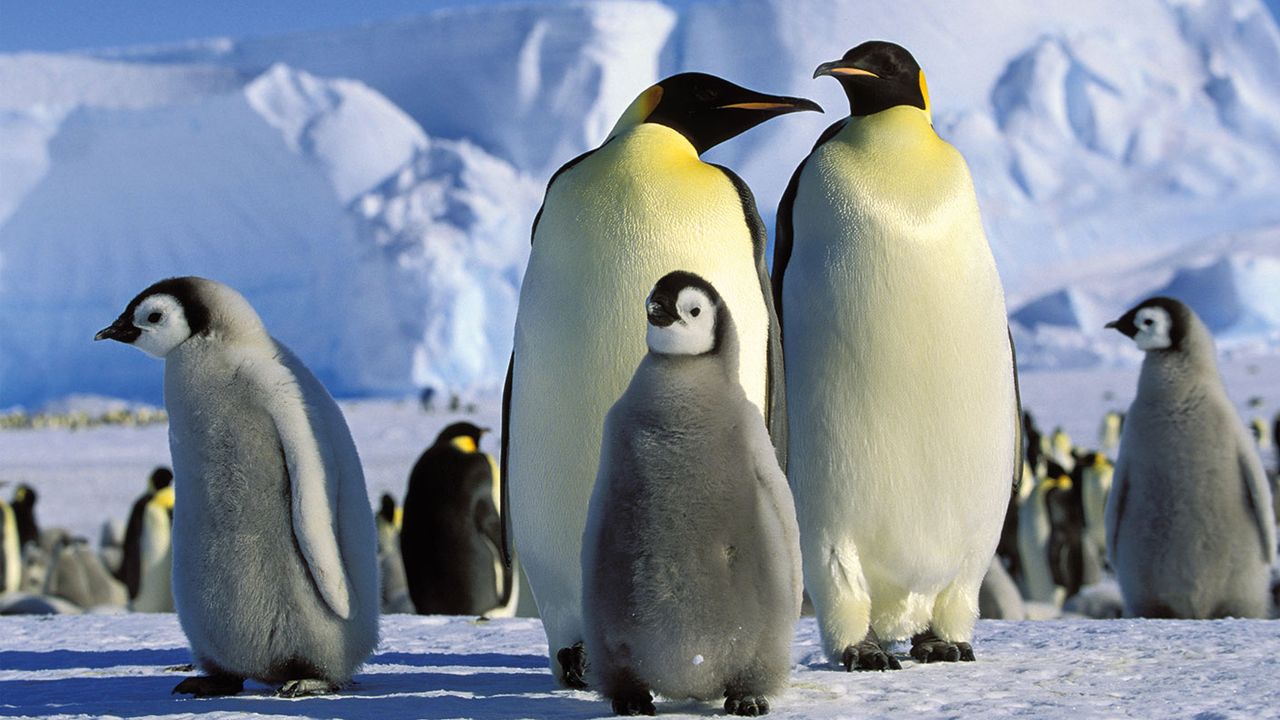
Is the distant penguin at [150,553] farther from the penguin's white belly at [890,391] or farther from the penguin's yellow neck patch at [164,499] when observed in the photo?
the penguin's white belly at [890,391]

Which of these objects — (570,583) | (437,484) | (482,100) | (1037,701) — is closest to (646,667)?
(570,583)

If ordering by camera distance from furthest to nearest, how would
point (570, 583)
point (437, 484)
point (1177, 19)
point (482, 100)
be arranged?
point (1177, 19)
point (482, 100)
point (437, 484)
point (570, 583)

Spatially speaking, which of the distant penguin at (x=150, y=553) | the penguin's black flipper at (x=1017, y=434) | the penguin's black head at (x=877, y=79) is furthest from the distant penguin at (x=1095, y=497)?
the penguin's black head at (x=877, y=79)

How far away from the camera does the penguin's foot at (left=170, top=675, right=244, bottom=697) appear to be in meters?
2.37

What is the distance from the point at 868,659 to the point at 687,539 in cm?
79

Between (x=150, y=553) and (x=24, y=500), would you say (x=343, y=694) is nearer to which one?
(x=150, y=553)

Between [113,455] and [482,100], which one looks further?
[482,100]

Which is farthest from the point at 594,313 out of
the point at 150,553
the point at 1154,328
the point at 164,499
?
the point at 164,499

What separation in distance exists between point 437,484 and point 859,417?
300 centimetres

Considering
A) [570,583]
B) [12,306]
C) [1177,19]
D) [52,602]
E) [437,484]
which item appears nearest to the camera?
[570,583]

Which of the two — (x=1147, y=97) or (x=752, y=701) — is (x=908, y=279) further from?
(x=1147, y=97)

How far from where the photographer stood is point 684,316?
2.02m

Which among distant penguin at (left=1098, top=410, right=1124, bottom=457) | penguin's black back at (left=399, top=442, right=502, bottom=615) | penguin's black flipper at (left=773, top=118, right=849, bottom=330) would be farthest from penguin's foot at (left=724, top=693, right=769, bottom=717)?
distant penguin at (left=1098, top=410, right=1124, bottom=457)

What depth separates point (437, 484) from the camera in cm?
549
